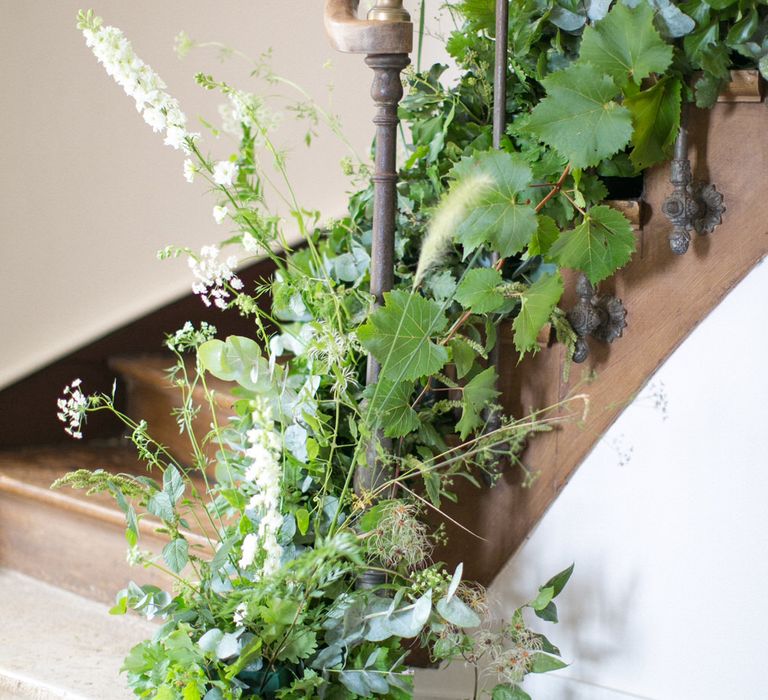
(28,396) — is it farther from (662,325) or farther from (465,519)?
(662,325)

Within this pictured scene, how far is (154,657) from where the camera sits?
118 centimetres

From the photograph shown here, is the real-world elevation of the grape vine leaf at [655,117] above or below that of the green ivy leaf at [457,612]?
above

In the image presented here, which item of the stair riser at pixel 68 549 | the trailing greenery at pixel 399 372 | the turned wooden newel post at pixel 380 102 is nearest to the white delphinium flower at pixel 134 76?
the trailing greenery at pixel 399 372

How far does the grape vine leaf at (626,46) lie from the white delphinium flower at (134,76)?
20.9 inches

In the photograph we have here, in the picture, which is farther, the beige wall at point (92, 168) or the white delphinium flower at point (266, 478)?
the beige wall at point (92, 168)

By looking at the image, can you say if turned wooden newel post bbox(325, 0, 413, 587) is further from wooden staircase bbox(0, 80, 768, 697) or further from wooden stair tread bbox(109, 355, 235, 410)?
wooden stair tread bbox(109, 355, 235, 410)

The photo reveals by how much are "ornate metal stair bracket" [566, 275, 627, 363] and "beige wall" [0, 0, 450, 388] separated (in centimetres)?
126

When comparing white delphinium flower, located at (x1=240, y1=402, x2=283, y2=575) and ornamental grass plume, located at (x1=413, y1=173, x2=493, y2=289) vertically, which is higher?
ornamental grass plume, located at (x1=413, y1=173, x2=493, y2=289)

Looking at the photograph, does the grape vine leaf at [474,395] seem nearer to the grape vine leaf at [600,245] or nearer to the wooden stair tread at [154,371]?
the grape vine leaf at [600,245]

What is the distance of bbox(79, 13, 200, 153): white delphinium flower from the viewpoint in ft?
3.69

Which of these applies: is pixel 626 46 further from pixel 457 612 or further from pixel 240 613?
pixel 240 613

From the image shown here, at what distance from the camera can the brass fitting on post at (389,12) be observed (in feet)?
4.04

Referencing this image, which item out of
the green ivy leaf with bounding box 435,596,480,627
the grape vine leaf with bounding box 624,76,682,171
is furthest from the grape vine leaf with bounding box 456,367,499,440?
the grape vine leaf with bounding box 624,76,682,171

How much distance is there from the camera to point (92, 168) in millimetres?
2162
